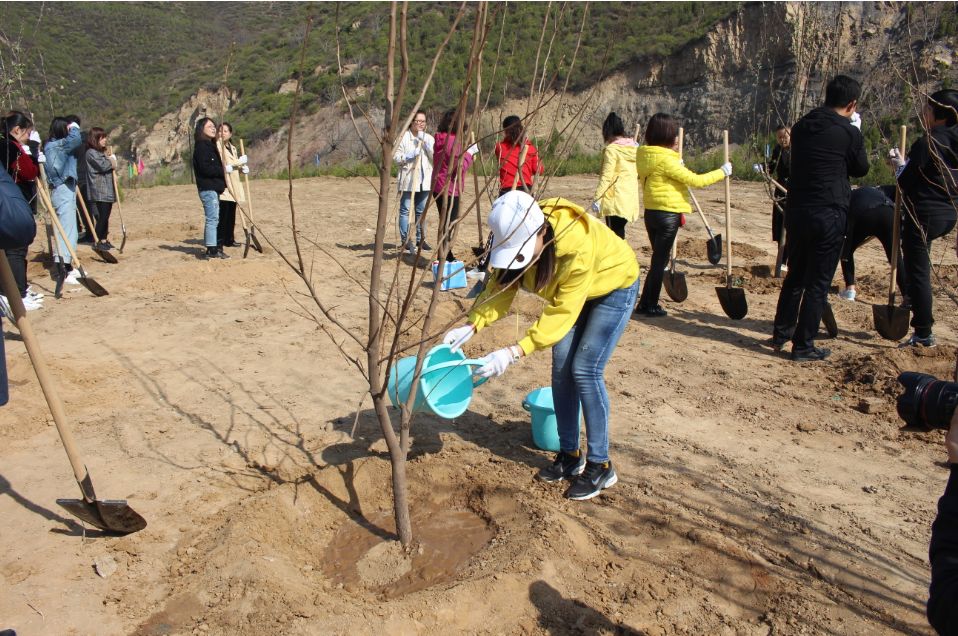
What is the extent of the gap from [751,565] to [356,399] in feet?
8.55

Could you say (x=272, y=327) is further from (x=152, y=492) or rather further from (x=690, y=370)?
(x=690, y=370)

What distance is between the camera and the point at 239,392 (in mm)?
4773

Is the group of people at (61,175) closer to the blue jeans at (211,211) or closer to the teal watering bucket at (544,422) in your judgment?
the blue jeans at (211,211)

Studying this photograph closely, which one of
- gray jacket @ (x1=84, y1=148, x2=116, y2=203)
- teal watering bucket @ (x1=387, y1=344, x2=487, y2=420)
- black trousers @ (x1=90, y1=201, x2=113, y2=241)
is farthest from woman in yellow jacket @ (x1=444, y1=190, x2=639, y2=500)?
black trousers @ (x1=90, y1=201, x2=113, y2=241)

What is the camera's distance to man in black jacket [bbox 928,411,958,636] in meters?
1.57

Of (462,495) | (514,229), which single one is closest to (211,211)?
(462,495)

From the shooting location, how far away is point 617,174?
6.52 metres

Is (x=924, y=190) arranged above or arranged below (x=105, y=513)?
above

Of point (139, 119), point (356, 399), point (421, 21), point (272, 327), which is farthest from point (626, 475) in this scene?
point (139, 119)

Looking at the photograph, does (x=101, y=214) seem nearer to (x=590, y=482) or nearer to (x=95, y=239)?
(x=95, y=239)

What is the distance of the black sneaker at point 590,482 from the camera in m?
3.45

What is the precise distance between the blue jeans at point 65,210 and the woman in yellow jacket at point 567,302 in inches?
238

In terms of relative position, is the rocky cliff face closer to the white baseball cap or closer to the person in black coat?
the person in black coat

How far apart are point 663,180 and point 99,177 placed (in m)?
6.61
